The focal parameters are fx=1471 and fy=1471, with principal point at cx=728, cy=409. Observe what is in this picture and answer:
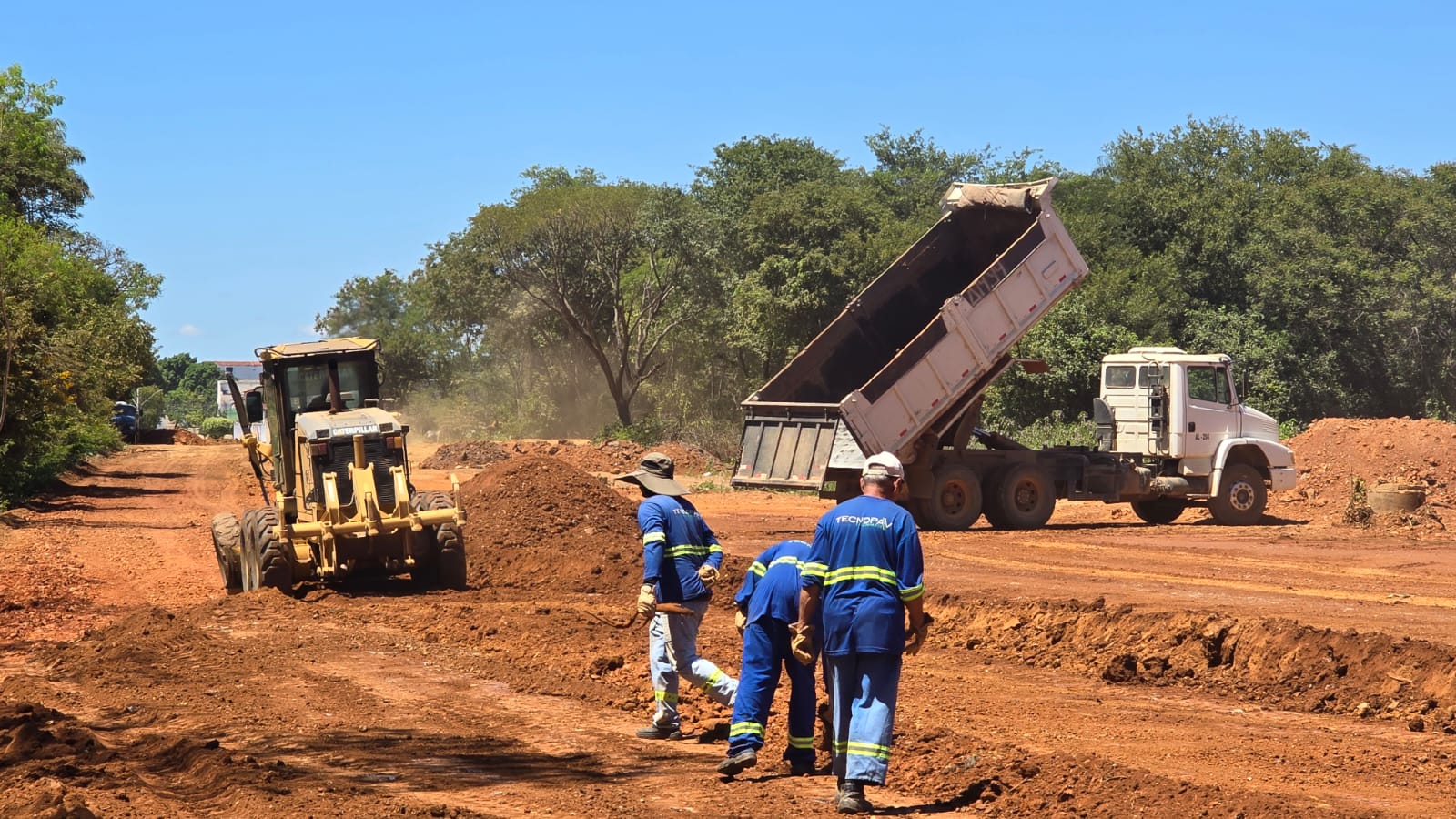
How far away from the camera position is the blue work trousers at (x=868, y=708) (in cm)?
664

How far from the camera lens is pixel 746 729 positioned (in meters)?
7.30

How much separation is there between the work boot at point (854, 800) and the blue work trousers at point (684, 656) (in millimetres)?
1462

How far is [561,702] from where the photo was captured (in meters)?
9.80

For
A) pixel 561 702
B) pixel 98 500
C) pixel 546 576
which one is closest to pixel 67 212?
pixel 98 500

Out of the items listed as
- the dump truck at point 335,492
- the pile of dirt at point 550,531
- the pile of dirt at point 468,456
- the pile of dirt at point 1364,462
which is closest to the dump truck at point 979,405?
the pile of dirt at point 550,531

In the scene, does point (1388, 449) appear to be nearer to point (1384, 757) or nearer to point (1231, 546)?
point (1231, 546)

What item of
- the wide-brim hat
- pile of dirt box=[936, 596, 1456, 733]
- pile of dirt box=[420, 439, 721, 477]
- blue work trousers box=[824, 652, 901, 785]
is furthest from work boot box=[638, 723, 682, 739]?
pile of dirt box=[420, 439, 721, 477]

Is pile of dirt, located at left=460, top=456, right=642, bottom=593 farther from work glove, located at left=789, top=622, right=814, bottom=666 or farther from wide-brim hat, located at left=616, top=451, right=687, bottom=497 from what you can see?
work glove, located at left=789, top=622, right=814, bottom=666

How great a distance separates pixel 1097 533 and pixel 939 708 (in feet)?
44.0

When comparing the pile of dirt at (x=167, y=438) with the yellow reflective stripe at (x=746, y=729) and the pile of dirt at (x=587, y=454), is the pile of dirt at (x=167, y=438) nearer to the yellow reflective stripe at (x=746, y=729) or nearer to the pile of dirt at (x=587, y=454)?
the pile of dirt at (x=587, y=454)

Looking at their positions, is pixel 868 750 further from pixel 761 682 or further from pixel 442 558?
pixel 442 558

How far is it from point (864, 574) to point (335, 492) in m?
8.43

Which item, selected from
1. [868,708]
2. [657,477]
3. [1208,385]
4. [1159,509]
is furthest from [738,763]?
[1159,509]

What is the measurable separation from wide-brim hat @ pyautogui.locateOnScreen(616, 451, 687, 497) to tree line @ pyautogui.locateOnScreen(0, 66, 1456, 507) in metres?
16.1
